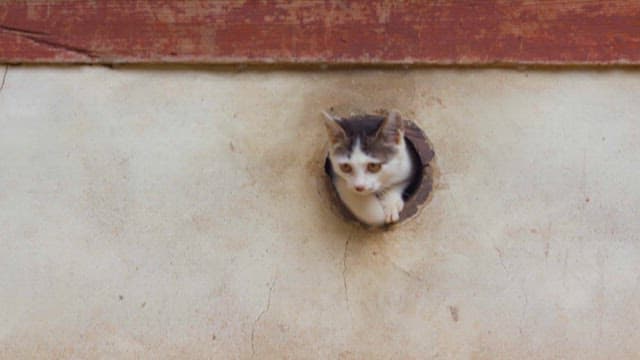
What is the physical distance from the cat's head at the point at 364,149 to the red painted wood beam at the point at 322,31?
0.73 ft

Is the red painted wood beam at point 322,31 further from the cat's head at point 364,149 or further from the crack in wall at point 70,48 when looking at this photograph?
the cat's head at point 364,149

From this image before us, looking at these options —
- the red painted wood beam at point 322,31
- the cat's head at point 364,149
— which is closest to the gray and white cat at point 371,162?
the cat's head at point 364,149

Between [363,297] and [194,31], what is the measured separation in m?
0.82

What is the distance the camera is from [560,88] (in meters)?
2.24

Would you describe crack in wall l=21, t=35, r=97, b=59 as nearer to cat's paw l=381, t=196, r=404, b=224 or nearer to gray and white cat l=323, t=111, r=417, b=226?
gray and white cat l=323, t=111, r=417, b=226

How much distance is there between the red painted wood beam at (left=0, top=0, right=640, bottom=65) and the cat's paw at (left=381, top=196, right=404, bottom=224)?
0.36 m

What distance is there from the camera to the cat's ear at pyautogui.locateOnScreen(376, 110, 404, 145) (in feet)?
6.79

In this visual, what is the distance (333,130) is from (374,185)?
17 cm

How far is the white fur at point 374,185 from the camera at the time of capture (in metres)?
2.09

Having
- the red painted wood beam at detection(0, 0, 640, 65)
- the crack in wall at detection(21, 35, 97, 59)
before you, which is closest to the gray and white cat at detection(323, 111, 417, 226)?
the red painted wood beam at detection(0, 0, 640, 65)

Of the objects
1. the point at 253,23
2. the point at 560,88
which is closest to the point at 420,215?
the point at 560,88

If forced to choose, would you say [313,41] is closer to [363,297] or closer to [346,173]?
[346,173]

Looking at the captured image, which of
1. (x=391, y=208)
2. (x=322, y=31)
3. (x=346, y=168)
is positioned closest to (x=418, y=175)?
(x=391, y=208)

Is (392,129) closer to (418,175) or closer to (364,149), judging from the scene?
(364,149)
